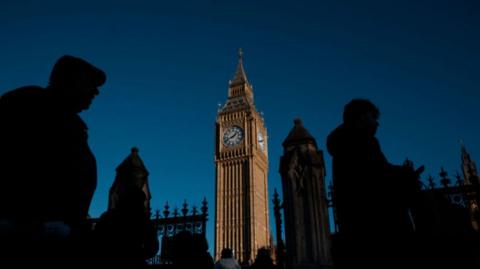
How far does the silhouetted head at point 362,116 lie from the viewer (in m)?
3.00

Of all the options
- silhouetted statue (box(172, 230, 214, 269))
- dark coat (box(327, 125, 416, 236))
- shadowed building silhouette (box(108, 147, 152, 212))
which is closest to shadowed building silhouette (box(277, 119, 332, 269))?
silhouetted statue (box(172, 230, 214, 269))

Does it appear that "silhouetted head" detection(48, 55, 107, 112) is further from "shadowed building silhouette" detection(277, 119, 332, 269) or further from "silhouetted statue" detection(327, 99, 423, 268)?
"shadowed building silhouette" detection(277, 119, 332, 269)

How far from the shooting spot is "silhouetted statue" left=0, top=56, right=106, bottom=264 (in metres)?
1.48

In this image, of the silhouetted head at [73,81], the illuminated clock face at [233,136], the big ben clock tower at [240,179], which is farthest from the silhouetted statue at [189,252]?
the illuminated clock face at [233,136]

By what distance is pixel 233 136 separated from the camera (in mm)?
52312

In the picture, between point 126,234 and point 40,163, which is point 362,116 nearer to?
point 126,234

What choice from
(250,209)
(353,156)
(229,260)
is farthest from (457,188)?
(250,209)

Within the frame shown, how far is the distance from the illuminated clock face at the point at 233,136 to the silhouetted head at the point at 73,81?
4942 cm

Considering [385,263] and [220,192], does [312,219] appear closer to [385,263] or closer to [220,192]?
[385,263]

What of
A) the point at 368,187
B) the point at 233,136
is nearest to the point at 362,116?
the point at 368,187

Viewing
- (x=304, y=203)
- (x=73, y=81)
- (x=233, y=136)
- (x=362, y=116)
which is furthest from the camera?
(x=233, y=136)

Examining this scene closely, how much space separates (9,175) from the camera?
5.14ft

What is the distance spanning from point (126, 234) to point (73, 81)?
91 centimetres

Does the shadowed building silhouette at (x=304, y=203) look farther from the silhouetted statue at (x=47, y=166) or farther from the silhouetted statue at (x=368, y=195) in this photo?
the silhouetted statue at (x=47, y=166)
